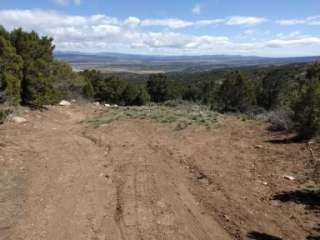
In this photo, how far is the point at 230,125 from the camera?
20.0 m

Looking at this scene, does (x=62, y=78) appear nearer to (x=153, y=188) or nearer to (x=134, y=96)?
(x=153, y=188)

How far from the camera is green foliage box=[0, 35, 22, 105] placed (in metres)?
20.3

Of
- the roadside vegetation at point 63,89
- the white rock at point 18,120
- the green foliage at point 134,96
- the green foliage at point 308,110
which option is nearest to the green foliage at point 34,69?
the roadside vegetation at point 63,89

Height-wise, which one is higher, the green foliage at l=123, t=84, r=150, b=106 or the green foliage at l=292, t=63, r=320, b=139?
the green foliage at l=292, t=63, r=320, b=139

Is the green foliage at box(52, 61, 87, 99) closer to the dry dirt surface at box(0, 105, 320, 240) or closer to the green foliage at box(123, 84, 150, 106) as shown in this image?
the dry dirt surface at box(0, 105, 320, 240)

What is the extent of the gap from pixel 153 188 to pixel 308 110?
29.7 feet

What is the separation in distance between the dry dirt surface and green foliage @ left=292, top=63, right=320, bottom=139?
3.26ft

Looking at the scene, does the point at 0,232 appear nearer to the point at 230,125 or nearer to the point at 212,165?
the point at 212,165

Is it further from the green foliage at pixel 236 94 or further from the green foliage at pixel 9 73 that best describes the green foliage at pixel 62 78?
the green foliage at pixel 236 94

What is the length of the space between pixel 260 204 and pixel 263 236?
1697 mm

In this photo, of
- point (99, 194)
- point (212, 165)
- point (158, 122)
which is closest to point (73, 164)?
point (99, 194)

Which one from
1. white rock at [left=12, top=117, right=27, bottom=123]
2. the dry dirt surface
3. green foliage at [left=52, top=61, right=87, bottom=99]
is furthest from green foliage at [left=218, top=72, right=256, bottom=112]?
the dry dirt surface

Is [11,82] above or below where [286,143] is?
above

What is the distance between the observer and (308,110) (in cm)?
1623
